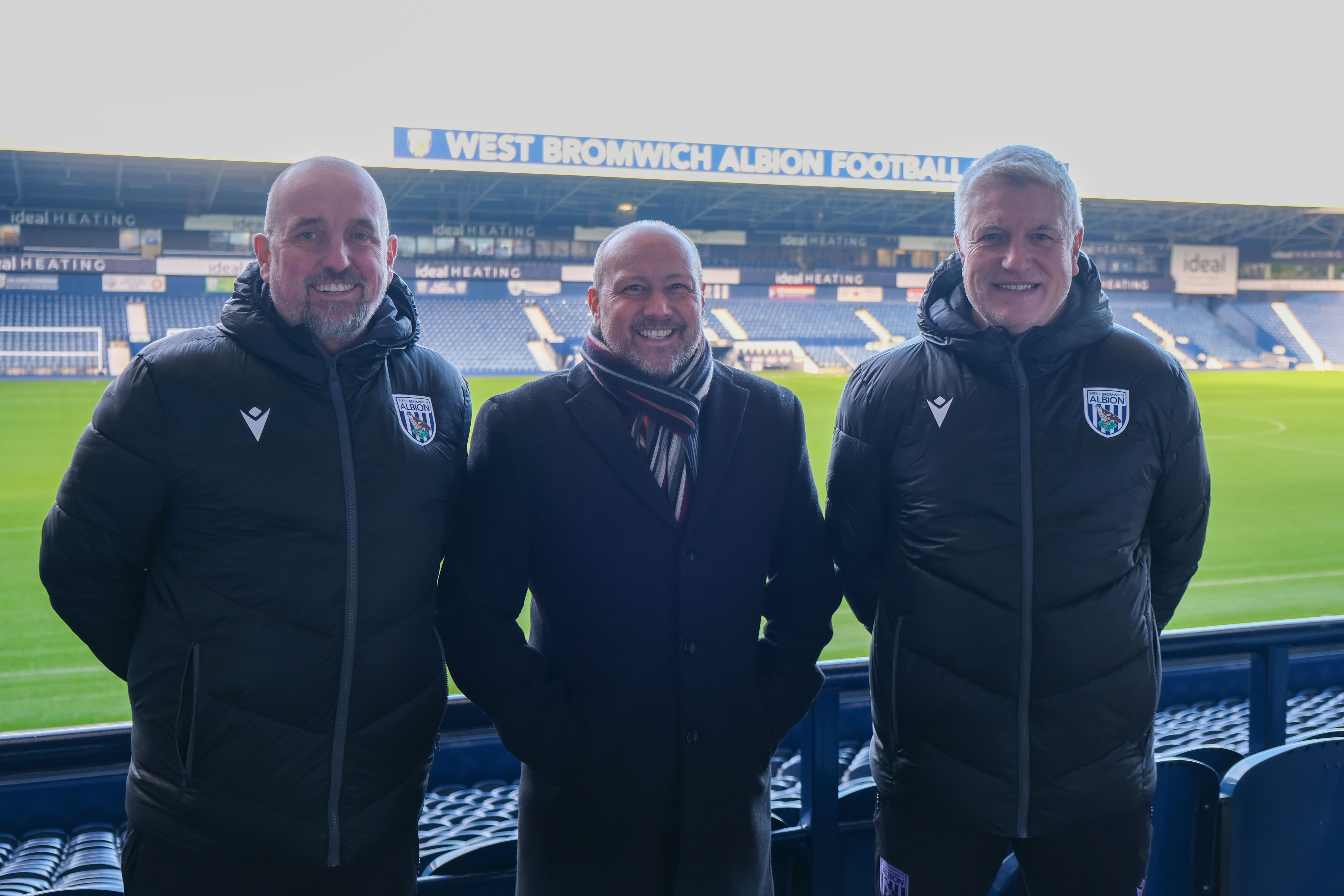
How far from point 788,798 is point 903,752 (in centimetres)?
101

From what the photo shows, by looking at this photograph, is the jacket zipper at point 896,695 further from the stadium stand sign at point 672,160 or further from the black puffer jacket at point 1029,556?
the stadium stand sign at point 672,160

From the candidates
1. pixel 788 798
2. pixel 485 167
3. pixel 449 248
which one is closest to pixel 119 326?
pixel 449 248

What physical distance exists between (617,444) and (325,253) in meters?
0.59

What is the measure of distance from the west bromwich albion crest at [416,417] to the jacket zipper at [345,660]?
0.39 feet

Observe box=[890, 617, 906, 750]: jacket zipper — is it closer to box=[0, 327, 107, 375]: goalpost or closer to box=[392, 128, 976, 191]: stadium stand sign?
box=[392, 128, 976, 191]: stadium stand sign

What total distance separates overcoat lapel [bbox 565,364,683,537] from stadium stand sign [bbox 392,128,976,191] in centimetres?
2239

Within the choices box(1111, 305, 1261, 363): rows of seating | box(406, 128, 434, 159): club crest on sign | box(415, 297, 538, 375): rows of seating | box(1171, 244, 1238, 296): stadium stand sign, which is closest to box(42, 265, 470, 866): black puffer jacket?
box(406, 128, 434, 159): club crest on sign

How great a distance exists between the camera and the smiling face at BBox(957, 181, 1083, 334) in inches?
70.5

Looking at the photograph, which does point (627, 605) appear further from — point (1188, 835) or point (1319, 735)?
point (1319, 735)

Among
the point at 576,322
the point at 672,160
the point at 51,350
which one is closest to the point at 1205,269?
the point at 672,160

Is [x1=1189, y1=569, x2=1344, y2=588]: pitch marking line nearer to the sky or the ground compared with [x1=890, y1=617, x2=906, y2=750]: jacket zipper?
nearer to the ground

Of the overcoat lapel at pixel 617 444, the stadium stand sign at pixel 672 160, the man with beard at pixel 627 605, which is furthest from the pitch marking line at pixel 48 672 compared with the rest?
the stadium stand sign at pixel 672 160

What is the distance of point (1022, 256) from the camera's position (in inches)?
70.4

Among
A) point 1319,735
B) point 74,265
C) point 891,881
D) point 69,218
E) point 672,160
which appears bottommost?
point 1319,735
